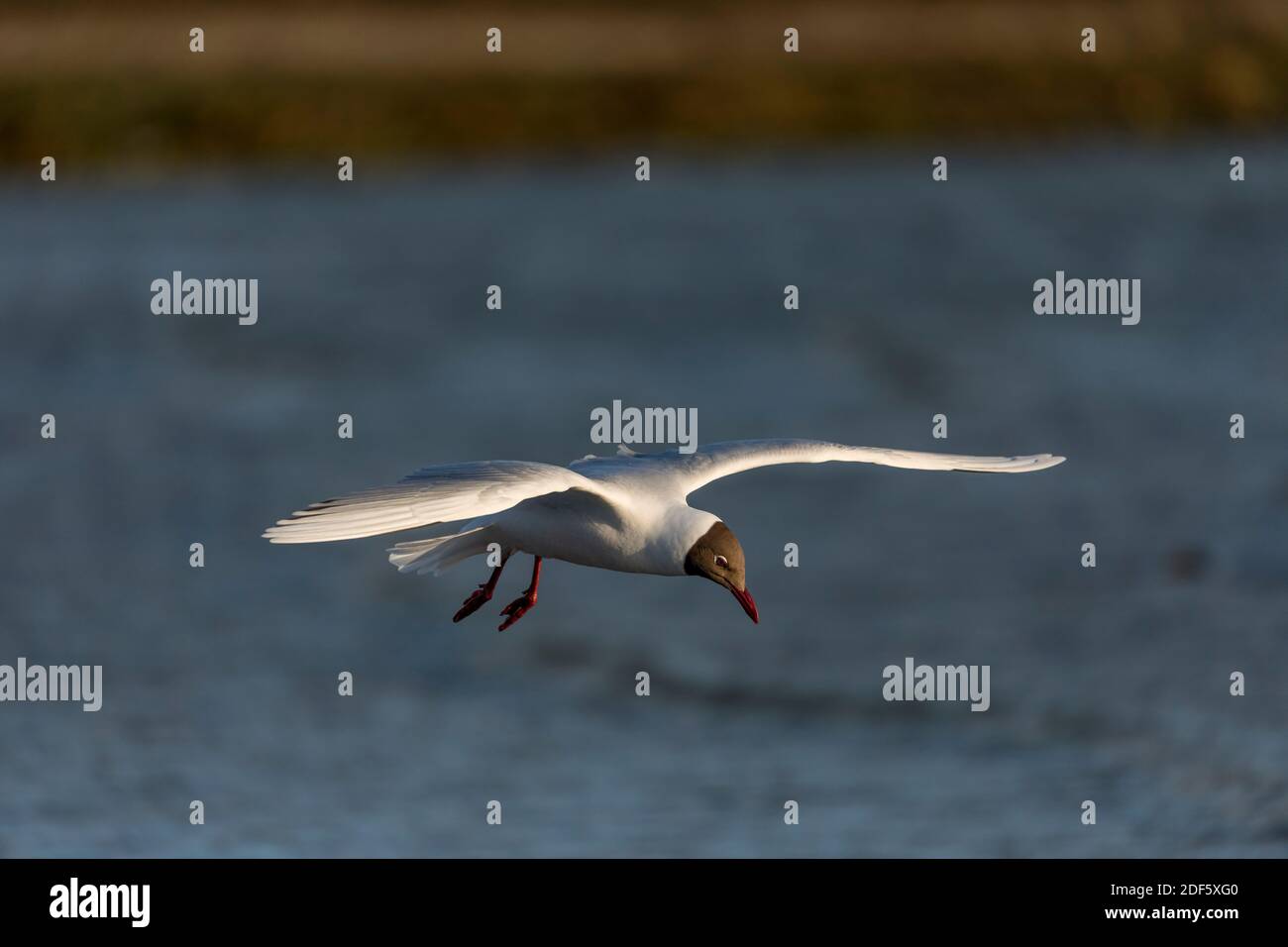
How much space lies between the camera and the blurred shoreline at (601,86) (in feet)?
126

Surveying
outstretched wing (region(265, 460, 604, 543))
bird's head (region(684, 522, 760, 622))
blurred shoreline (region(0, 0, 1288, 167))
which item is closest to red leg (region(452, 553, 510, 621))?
outstretched wing (region(265, 460, 604, 543))

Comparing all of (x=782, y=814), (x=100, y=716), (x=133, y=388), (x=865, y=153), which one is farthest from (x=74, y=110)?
(x=782, y=814)

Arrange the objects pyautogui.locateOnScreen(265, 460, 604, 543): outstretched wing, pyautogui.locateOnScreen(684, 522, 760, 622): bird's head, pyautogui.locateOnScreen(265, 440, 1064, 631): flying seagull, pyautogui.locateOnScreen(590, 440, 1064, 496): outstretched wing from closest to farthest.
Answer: pyautogui.locateOnScreen(265, 460, 604, 543): outstretched wing, pyautogui.locateOnScreen(265, 440, 1064, 631): flying seagull, pyautogui.locateOnScreen(684, 522, 760, 622): bird's head, pyautogui.locateOnScreen(590, 440, 1064, 496): outstretched wing

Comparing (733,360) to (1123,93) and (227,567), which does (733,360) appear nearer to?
(227,567)

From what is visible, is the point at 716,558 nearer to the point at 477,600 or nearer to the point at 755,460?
the point at 755,460

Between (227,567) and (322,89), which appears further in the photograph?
(322,89)

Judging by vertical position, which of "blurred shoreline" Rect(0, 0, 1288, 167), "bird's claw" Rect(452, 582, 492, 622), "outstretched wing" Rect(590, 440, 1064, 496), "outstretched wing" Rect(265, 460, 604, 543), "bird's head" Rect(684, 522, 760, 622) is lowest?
"bird's claw" Rect(452, 582, 492, 622)

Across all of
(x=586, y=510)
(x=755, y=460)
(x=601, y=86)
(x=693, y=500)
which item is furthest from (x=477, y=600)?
(x=601, y=86)

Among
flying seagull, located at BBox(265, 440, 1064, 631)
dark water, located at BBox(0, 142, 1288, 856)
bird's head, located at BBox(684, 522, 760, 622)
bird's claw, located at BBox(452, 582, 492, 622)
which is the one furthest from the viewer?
dark water, located at BBox(0, 142, 1288, 856)

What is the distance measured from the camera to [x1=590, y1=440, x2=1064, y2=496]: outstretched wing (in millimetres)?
11195

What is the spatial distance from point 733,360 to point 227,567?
9.03 meters

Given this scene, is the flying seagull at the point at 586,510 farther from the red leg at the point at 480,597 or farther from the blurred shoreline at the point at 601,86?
the blurred shoreline at the point at 601,86

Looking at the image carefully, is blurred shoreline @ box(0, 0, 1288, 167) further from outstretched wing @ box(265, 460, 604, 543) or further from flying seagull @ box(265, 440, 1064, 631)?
outstretched wing @ box(265, 460, 604, 543)

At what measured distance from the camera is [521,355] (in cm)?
3005
